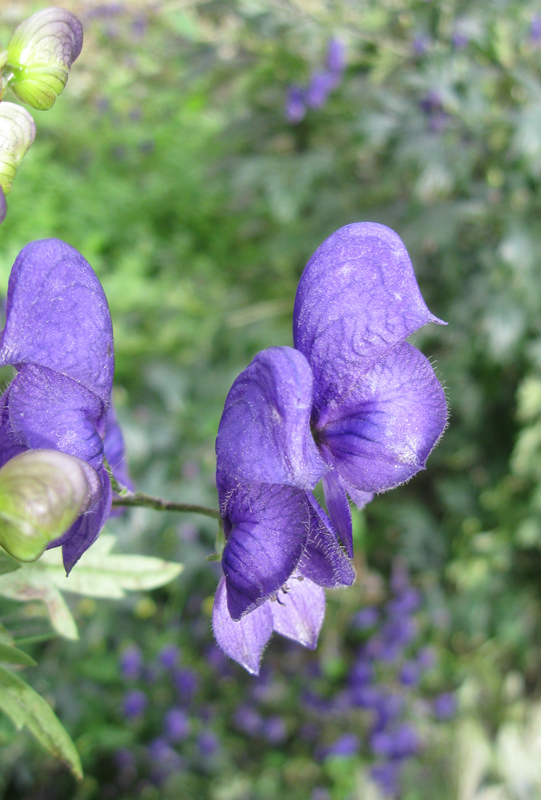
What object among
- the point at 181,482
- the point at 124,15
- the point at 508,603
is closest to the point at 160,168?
the point at 124,15

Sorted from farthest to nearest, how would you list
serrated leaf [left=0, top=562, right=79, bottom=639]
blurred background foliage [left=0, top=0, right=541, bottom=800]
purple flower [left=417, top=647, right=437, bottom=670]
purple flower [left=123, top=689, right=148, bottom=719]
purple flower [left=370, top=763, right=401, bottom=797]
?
purple flower [left=417, top=647, right=437, bottom=670]
purple flower [left=370, top=763, right=401, bottom=797]
blurred background foliage [left=0, top=0, right=541, bottom=800]
purple flower [left=123, top=689, right=148, bottom=719]
serrated leaf [left=0, top=562, right=79, bottom=639]

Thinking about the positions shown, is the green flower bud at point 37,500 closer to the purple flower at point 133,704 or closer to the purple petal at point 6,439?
A: the purple petal at point 6,439

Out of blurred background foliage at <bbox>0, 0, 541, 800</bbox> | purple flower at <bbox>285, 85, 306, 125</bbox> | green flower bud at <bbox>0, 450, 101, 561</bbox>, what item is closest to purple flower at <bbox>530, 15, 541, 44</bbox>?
blurred background foliage at <bbox>0, 0, 541, 800</bbox>

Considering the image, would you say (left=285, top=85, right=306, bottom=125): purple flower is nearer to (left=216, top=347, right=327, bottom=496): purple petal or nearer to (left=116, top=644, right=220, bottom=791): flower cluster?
(left=116, top=644, right=220, bottom=791): flower cluster

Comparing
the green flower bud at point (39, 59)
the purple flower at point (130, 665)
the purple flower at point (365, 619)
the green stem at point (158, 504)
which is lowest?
the purple flower at point (365, 619)

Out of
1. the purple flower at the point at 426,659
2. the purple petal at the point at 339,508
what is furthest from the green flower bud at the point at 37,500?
the purple flower at the point at 426,659

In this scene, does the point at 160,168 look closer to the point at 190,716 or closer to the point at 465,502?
the point at 465,502

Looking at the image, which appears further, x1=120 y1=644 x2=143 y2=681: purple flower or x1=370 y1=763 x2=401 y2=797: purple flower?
x1=370 y1=763 x2=401 y2=797: purple flower

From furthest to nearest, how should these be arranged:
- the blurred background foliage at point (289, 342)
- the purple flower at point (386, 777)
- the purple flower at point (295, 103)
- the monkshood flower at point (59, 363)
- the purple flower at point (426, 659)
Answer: the purple flower at point (295, 103) → the purple flower at point (426, 659) → the purple flower at point (386, 777) → the blurred background foliage at point (289, 342) → the monkshood flower at point (59, 363)
